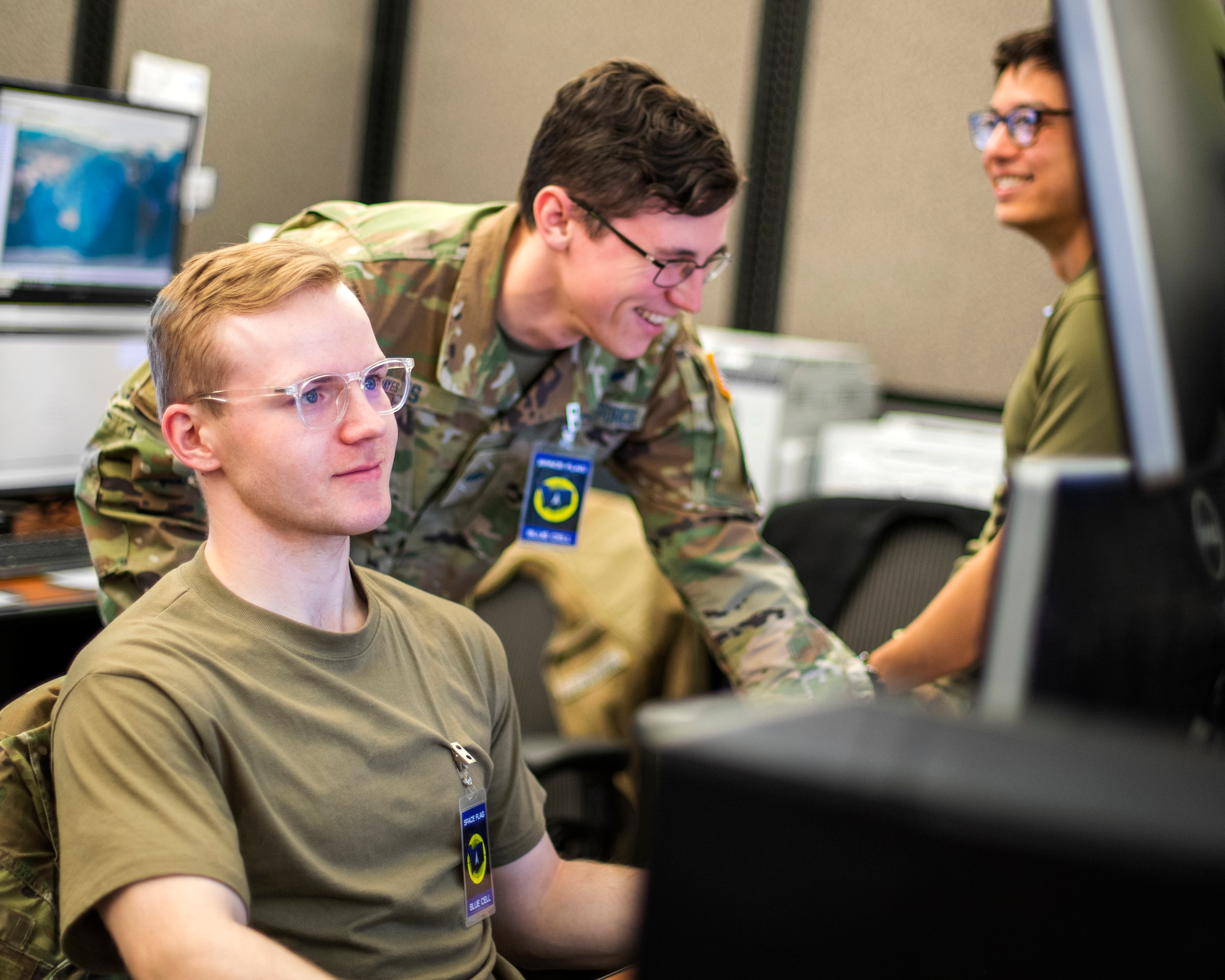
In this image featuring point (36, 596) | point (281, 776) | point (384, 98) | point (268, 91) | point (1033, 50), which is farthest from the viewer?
point (384, 98)

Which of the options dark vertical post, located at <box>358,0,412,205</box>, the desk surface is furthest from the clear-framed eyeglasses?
dark vertical post, located at <box>358,0,412,205</box>

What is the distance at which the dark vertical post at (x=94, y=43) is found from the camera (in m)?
2.82

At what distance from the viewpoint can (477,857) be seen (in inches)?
38.3

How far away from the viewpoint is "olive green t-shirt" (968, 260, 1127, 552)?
616 mm

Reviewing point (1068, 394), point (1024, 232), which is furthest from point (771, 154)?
point (1068, 394)

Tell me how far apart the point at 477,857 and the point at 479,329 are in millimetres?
662

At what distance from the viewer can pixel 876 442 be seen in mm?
2463

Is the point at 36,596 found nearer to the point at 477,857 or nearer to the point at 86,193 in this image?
the point at 86,193

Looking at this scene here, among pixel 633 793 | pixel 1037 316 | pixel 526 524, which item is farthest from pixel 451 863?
pixel 1037 316

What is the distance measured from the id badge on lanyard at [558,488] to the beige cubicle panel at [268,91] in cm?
197

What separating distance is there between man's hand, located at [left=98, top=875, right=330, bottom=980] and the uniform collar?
78 cm

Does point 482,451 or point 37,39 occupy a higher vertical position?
point 37,39

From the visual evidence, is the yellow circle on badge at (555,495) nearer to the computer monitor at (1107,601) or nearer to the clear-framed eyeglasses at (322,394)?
the clear-framed eyeglasses at (322,394)

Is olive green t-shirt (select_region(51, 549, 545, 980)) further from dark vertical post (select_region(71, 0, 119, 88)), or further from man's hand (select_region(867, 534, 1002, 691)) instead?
dark vertical post (select_region(71, 0, 119, 88))
